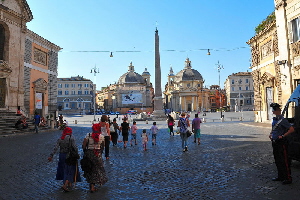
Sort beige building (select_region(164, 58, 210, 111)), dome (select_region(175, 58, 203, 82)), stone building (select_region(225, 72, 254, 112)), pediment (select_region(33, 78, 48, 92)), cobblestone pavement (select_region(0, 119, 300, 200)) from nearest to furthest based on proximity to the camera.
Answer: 1. cobblestone pavement (select_region(0, 119, 300, 200))
2. pediment (select_region(33, 78, 48, 92))
3. stone building (select_region(225, 72, 254, 112))
4. beige building (select_region(164, 58, 210, 111))
5. dome (select_region(175, 58, 203, 82))

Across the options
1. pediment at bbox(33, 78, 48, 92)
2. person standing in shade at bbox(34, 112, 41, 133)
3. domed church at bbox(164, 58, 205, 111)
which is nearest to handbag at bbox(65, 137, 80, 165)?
person standing in shade at bbox(34, 112, 41, 133)

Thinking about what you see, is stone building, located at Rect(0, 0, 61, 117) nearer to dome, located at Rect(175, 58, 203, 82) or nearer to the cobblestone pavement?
the cobblestone pavement

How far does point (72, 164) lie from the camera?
504 centimetres

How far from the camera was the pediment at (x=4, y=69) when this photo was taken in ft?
59.2

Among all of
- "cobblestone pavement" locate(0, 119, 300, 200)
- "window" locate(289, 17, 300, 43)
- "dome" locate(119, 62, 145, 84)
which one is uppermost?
"dome" locate(119, 62, 145, 84)

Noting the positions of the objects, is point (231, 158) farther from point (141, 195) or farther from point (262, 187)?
point (141, 195)

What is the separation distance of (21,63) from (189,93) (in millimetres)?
71183

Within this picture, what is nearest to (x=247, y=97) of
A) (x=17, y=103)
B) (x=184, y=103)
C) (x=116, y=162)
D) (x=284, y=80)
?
(x=184, y=103)

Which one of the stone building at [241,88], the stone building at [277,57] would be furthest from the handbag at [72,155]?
the stone building at [241,88]

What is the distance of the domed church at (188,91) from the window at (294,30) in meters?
67.1

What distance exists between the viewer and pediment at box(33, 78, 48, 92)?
2188 centimetres

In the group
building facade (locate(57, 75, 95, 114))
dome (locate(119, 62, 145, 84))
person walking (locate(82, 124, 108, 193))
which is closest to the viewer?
person walking (locate(82, 124, 108, 193))

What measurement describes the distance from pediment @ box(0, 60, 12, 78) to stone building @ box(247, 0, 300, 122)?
19238 mm

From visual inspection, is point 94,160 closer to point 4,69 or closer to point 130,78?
point 4,69
